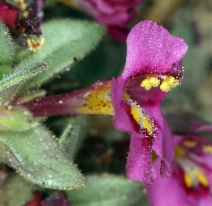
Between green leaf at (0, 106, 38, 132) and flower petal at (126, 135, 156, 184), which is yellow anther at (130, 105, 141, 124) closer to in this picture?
flower petal at (126, 135, 156, 184)

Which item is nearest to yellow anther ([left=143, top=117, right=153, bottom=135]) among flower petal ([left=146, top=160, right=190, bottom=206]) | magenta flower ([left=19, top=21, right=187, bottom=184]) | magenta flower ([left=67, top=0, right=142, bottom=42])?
magenta flower ([left=19, top=21, right=187, bottom=184])

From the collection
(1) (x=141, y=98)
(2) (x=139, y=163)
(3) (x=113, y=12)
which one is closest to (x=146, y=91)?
(1) (x=141, y=98)

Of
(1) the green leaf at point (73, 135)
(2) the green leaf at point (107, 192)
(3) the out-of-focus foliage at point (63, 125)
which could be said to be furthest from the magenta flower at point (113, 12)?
(2) the green leaf at point (107, 192)

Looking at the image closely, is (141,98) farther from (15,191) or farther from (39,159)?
(15,191)

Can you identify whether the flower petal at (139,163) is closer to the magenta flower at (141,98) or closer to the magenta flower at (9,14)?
the magenta flower at (141,98)

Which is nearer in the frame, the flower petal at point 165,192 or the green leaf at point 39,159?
the green leaf at point 39,159

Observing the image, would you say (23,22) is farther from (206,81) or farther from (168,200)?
(206,81)
